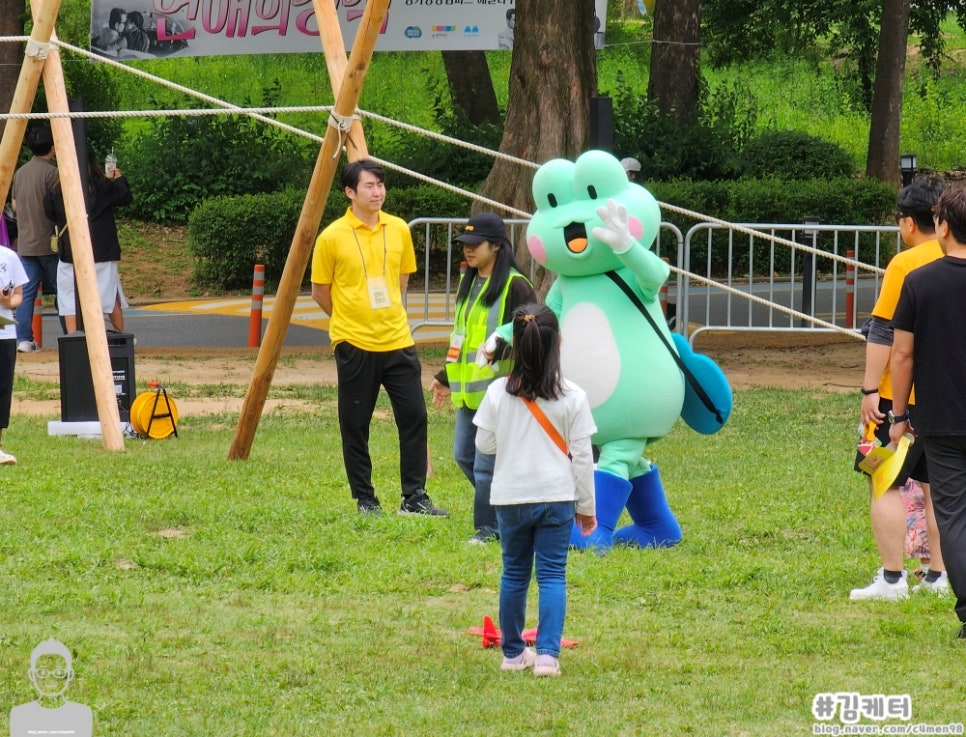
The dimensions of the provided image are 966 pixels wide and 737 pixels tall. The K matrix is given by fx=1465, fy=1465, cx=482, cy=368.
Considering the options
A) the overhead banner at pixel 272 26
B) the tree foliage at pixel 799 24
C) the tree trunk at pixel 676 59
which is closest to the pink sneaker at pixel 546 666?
the overhead banner at pixel 272 26

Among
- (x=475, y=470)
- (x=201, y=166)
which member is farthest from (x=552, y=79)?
(x=201, y=166)

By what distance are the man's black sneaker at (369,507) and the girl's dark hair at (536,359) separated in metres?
2.69

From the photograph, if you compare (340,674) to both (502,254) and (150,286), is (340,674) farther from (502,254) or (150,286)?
(150,286)

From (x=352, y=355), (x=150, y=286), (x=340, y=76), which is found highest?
(x=340, y=76)

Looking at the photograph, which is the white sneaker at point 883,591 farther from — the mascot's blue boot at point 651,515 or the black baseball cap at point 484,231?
the black baseball cap at point 484,231

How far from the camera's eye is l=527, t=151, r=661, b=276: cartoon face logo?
686 cm

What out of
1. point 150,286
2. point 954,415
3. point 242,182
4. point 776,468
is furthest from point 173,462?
point 242,182

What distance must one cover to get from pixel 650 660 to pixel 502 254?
243 cm

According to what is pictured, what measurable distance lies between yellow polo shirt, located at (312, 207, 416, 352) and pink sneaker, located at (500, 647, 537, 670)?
109 inches

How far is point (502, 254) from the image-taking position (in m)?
6.86

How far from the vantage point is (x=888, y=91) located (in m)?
25.8

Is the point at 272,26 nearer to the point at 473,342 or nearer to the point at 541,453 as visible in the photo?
the point at 473,342

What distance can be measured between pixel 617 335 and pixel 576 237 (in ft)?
1.64

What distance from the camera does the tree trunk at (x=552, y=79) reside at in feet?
49.2
